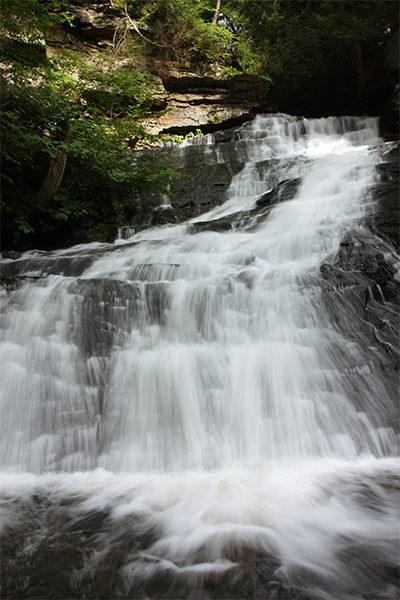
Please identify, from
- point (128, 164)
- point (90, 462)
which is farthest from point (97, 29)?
point (90, 462)

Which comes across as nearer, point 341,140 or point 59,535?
point 59,535

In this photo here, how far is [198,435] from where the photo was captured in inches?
105

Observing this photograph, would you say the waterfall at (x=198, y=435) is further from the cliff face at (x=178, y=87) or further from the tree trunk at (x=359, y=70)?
the tree trunk at (x=359, y=70)

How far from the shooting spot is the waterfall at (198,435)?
63.2 inches

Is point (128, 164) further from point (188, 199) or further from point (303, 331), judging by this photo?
point (303, 331)

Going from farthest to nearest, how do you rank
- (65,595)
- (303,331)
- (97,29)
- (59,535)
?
(97,29) < (303,331) < (59,535) < (65,595)

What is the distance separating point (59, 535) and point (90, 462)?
73 centimetres

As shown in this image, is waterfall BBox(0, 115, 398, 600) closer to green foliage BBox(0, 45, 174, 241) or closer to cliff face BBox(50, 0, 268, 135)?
green foliage BBox(0, 45, 174, 241)

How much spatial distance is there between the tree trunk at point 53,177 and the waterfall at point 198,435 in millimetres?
1905

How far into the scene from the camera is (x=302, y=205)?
6219 millimetres

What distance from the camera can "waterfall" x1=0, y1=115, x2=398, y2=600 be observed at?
5.27 feet

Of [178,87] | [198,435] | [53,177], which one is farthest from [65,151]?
[178,87]

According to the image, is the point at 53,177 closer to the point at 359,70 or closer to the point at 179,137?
the point at 179,137

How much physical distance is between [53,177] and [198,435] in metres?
5.00
